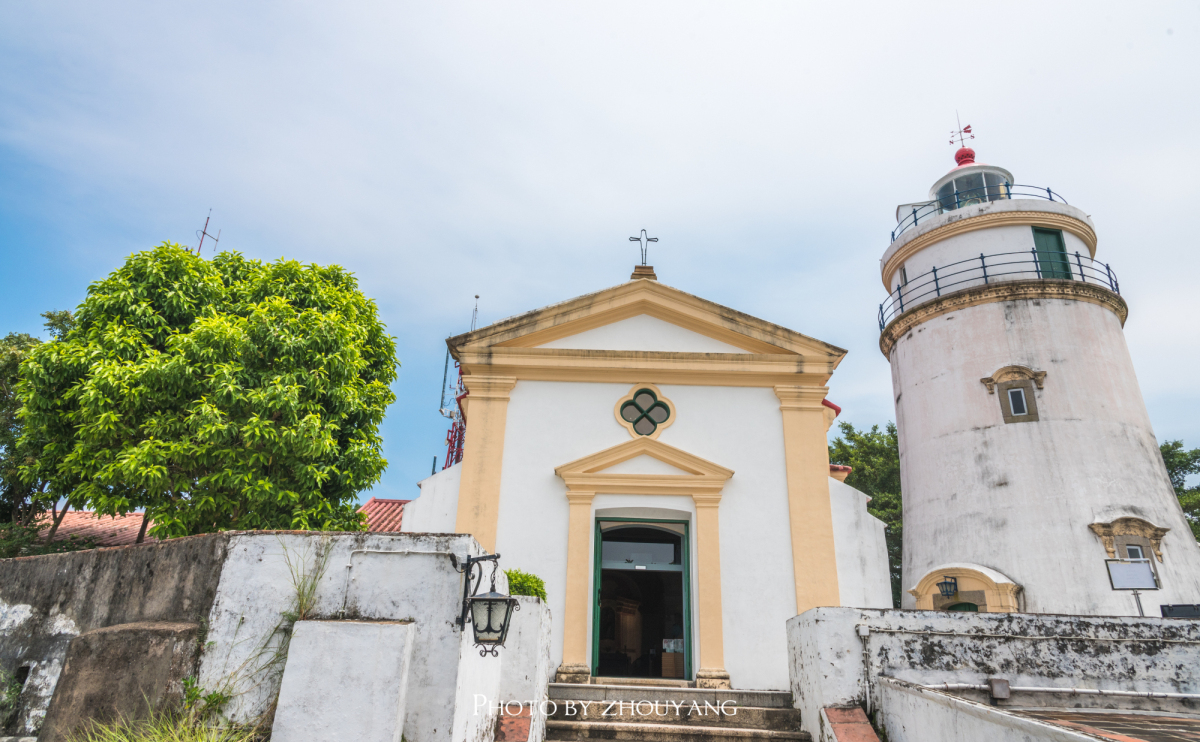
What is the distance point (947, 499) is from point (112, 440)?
15.3 meters

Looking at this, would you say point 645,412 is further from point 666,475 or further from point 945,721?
point 945,721

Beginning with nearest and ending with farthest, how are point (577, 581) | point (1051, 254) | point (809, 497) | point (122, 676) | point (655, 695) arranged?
1. point (122, 676)
2. point (655, 695)
3. point (577, 581)
4. point (809, 497)
5. point (1051, 254)

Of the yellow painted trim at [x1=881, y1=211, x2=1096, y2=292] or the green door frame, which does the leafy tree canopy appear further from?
the yellow painted trim at [x1=881, y1=211, x2=1096, y2=292]

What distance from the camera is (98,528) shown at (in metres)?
16.5

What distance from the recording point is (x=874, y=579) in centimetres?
952

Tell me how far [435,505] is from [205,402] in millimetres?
3367

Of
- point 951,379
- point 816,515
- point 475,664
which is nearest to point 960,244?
point 951,379

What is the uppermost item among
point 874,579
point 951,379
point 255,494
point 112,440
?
point 951,379

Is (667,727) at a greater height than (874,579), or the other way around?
(874,579)

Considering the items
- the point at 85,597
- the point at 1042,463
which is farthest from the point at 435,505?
the point at 1042,463

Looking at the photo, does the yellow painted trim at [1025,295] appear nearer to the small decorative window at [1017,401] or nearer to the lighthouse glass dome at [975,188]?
the small decorative window at [1017,401]

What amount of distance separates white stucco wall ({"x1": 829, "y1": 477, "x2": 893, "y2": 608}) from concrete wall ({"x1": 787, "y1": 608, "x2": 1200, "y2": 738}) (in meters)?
3.21

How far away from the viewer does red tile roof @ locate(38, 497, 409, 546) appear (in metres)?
15.3

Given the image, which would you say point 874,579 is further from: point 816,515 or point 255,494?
point 255,494
